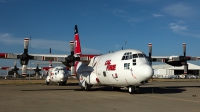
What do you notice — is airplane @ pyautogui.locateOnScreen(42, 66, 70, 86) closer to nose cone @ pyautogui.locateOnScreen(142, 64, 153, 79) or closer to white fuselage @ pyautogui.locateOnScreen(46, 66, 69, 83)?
white fuselage @ pyautogui.locateOnScreen(46, 66, 69, 83)

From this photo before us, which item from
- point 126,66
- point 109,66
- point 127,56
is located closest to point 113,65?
point 109,66

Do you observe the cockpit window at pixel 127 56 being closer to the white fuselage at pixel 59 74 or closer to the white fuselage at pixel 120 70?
the white fuselage at pixel 120 70

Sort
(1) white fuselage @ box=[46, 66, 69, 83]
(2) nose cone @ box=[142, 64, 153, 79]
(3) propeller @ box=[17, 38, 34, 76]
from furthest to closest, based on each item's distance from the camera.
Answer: (1) white fuselage @ box=[46, 66, 69, 83] → (3) propeller @ box=[17, 38, 34, 76] → (2) nose cone @ box=[142, 64, 153, 79]

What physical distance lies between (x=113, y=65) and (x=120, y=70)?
1288 millimetres

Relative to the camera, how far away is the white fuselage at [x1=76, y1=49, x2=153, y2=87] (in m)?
17.0

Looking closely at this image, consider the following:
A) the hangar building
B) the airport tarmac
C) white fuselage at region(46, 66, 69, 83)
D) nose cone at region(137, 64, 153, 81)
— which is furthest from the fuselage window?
the hangar building

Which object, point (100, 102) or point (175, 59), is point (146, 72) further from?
point (175, 59)

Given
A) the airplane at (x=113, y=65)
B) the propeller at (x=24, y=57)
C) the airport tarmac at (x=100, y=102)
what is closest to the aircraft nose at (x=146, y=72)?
the airplane at (x=113, y=65)

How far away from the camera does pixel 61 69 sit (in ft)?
113

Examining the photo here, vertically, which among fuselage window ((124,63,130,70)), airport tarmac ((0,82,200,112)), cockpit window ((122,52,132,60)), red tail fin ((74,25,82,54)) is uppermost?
red tail fin ((74,25,82,54))

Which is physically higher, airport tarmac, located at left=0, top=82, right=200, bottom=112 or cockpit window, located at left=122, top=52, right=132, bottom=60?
cockpit window, located at left=122, top=52, right=132, bottom=60

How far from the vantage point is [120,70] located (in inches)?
738

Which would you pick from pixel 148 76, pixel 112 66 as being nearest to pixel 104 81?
pixel 112 66

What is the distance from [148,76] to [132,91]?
107 inches
